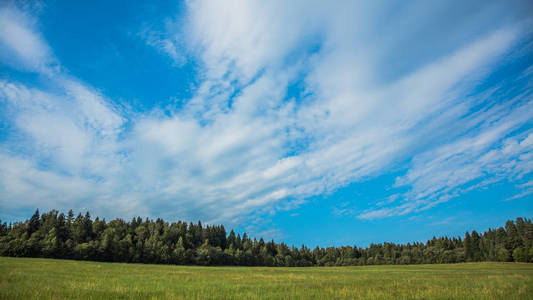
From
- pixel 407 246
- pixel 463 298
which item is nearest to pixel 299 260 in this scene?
pixel 407 246

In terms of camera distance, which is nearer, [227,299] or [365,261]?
[227,299]

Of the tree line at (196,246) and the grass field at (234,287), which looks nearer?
the grass field at (234,287)

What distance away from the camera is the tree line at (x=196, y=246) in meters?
78.9

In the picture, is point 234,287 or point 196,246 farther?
point 196,246

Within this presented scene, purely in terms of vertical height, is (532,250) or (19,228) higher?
(19,228)

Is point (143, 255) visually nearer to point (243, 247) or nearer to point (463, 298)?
point (243, 247)

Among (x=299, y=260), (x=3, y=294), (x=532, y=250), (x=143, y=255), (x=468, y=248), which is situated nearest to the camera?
(x=3, y=294)

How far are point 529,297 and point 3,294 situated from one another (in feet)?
96.0

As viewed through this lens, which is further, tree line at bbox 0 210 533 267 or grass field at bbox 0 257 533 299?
tree line at bbox 0 210 533 267

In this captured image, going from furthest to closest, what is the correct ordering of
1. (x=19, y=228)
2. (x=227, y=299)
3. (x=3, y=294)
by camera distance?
(x=19, y=228), (x=227, y=299), (x=3, y=294)

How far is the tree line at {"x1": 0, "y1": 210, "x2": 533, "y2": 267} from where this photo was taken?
3105 inches

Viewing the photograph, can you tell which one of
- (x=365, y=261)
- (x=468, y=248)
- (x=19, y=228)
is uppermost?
(x=19, y=228)

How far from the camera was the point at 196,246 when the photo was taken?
12056 cm

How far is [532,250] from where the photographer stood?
289 feet
